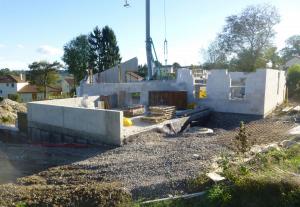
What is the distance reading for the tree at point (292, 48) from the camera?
6925 centimetres

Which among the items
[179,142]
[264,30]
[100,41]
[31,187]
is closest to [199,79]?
[179,142]

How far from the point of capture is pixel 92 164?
36.3ft

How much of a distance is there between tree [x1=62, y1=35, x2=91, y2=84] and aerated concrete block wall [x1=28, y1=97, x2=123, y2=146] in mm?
30074

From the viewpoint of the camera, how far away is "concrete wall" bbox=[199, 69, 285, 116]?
17.5 meters

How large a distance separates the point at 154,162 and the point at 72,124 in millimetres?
6005

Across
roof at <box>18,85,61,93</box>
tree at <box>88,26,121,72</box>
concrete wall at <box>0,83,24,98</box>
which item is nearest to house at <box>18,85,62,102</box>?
roof at <box>18,85,61,93</box>

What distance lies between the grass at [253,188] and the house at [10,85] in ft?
177

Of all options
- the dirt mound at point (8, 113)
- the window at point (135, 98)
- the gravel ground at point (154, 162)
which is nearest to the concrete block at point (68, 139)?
the gravel ground at point (154, 162)

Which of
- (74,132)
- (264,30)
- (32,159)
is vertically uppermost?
(264,30)

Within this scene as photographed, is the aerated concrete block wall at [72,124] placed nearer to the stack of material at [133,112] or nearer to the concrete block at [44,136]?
the concrete block at [44,136]

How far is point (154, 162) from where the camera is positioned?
34.2 feet

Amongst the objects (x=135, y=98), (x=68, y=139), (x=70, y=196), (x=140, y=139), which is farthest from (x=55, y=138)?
(x=135, y=98)

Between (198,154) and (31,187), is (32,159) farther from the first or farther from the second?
(198,154)

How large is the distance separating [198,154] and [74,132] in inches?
260
